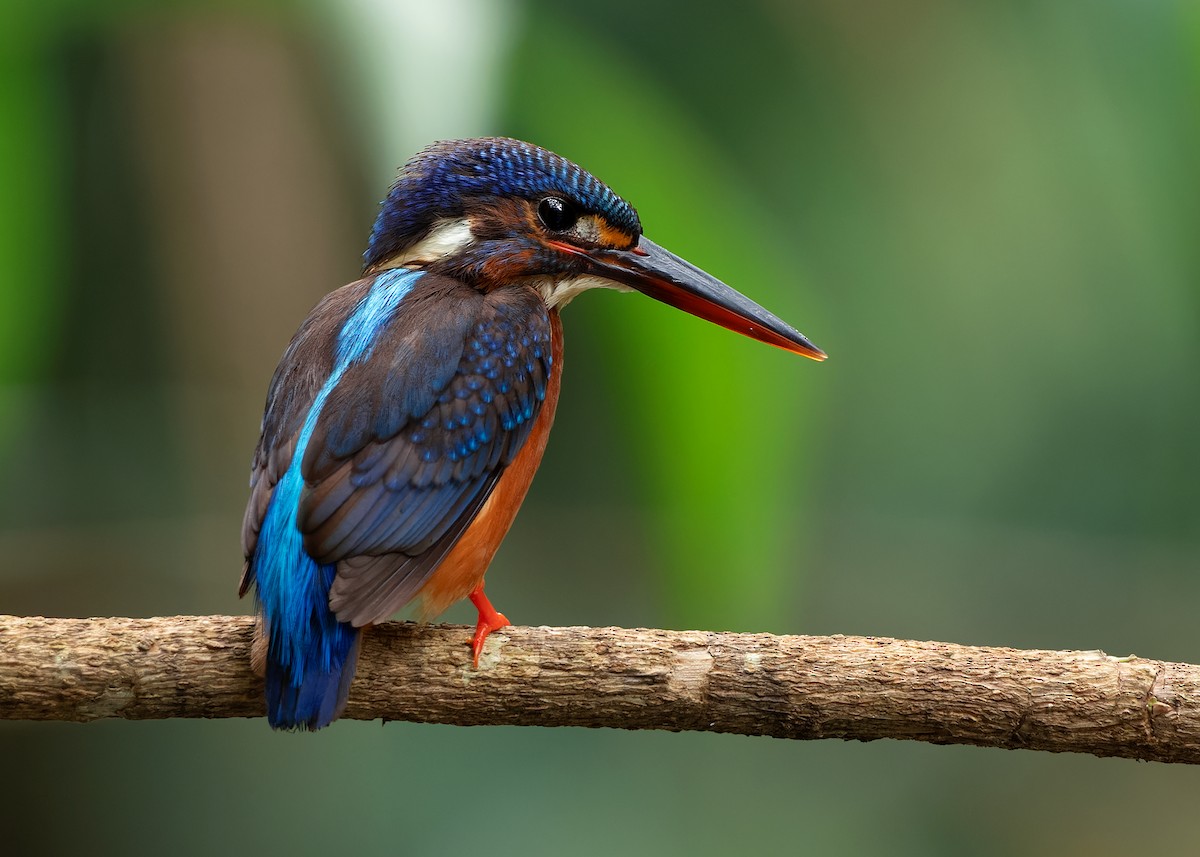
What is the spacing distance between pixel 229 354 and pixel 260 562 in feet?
4.68

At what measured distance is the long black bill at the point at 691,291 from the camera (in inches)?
87.5

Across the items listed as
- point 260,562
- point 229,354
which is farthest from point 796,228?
point 260,562

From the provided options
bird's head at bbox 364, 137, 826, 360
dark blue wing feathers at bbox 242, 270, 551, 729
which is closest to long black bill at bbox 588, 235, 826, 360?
bird's head at bbox 364, 137, 826, 360

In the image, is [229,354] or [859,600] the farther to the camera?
[859,600]

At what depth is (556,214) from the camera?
218cm

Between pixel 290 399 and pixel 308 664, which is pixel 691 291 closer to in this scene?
pixel 290 399

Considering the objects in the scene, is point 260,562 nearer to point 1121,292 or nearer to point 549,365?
point 549,365

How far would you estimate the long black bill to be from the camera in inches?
87.5

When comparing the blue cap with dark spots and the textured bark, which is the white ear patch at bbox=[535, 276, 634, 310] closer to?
the blue cap with dark spots

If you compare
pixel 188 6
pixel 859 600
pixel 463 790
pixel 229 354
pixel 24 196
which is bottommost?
pixel 463 790

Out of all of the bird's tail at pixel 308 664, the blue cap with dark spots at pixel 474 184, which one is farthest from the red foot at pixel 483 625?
the blue cap with dark spots at pixel 474 184

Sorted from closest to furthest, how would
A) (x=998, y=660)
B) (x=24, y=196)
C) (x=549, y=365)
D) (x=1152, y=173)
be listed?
(x=998, y=660) → (x=549, y=365) → (x=24, y=196) → (x=1152, y=173)

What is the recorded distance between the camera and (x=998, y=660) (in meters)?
1.71

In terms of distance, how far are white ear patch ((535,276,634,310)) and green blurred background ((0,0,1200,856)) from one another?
418mm
